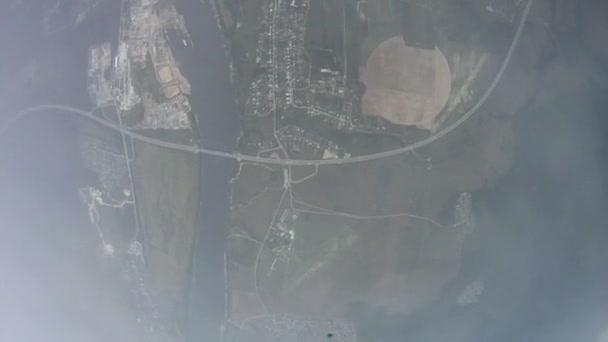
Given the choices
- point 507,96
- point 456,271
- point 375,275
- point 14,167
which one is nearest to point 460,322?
point 456,271

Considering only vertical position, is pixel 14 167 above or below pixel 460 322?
above

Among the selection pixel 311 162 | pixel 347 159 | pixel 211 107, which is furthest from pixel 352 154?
pixel 211 107

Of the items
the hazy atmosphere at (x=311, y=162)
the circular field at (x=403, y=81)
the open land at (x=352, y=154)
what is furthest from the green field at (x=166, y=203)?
the circular field at (x=403, y=81)

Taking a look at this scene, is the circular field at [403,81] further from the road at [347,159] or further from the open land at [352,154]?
the road at [347,159]

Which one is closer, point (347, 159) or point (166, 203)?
point (347, 159)

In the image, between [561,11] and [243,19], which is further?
[561,11]

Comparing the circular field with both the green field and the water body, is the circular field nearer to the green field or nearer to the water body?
the water body

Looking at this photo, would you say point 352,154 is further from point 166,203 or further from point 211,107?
point 166,203

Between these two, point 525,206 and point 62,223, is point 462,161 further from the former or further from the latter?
point 62,223
